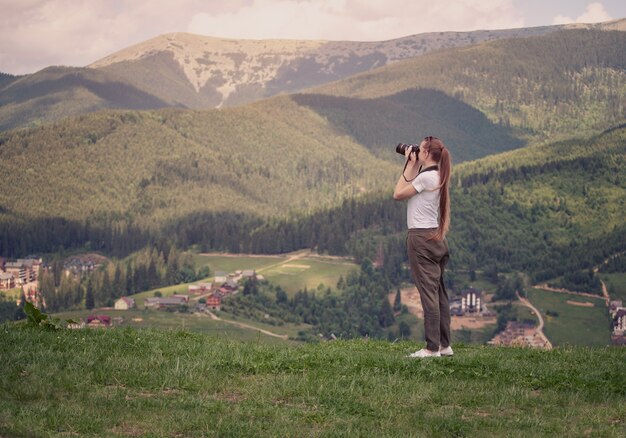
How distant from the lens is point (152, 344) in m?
15.5

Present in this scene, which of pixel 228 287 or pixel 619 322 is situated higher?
pixel 228 287

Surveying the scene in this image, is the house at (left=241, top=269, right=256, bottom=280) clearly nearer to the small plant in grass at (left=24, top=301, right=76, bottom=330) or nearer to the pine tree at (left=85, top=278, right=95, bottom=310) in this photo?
the pine tree at (left=85, top=278, right=95, bottom=310)

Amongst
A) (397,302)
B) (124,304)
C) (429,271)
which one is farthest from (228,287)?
(429,271)

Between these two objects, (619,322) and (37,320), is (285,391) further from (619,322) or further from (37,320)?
(619,322)

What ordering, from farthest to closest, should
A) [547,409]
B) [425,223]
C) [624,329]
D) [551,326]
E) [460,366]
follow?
1. [551,326]
2. [624,329]
3. [425,223]
4. [460,366]
5. [547,409]

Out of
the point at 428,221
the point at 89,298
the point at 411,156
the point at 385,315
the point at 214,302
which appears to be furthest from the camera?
the point at 89,298

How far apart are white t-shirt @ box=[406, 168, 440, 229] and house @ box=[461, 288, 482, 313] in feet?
480

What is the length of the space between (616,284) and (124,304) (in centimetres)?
8725

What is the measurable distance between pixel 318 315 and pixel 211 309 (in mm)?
19958

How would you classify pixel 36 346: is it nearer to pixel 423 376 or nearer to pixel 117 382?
pixel 117 382

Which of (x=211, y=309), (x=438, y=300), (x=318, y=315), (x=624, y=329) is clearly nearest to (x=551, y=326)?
(x=624, y=329)

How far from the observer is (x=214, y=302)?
541 feet

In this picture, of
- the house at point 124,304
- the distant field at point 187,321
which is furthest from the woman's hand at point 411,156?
the house at point 124,304

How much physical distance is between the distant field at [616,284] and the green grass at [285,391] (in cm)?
14962
